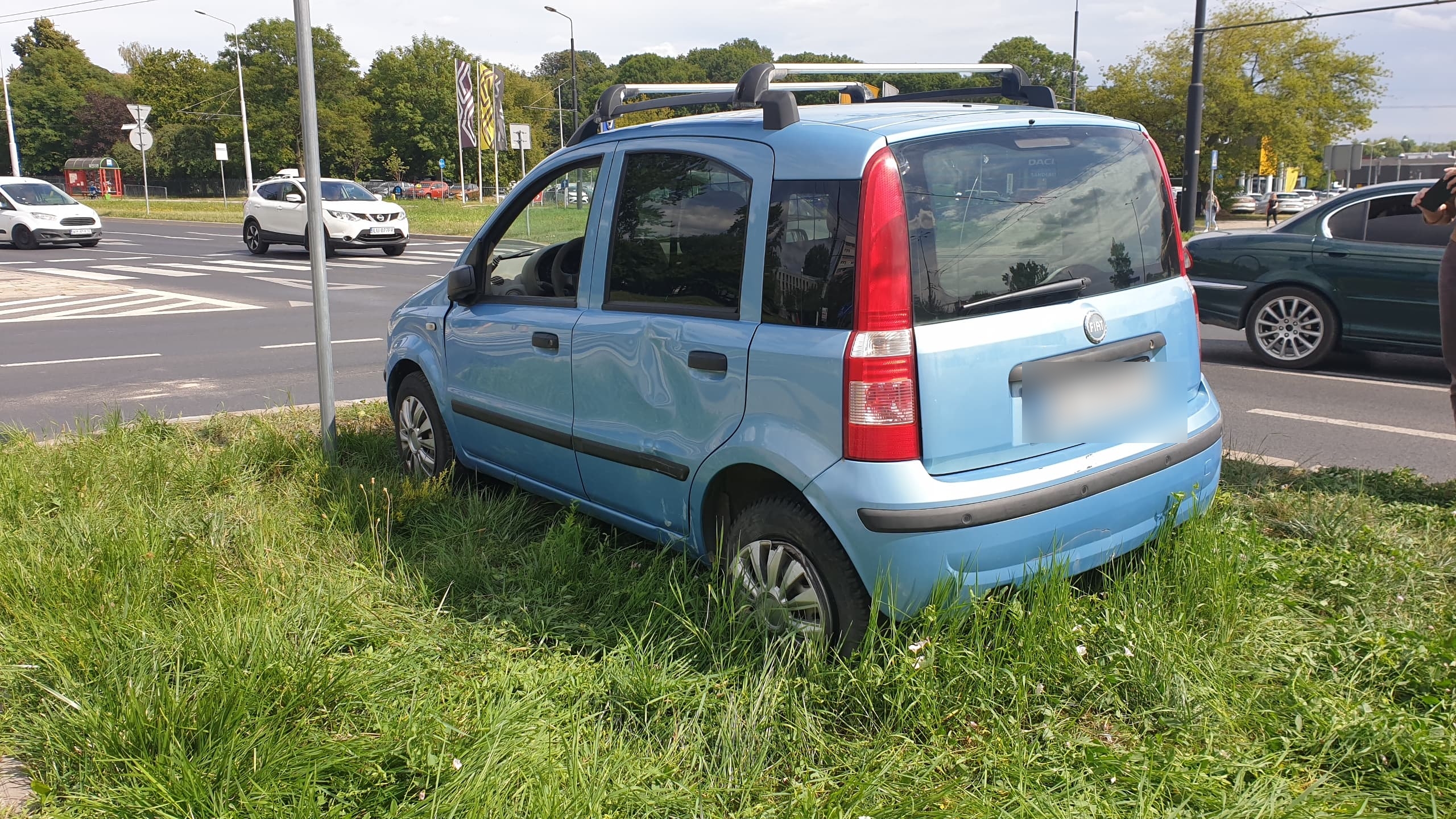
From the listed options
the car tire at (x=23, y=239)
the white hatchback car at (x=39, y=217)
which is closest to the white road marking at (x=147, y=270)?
the white hatchback car at (x=39, y=217)

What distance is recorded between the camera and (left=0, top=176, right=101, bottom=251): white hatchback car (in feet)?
88.1

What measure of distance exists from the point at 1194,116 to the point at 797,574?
74.8ft

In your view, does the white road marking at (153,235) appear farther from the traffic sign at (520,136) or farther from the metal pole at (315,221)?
the metal pole at (315,221)

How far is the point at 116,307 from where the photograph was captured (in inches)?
592

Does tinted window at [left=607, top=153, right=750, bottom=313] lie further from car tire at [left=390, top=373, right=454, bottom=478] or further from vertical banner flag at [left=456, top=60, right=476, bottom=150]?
vertical banner flag at [left=456, top=60, right=476, bottom=150]

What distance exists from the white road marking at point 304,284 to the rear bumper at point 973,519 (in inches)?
604

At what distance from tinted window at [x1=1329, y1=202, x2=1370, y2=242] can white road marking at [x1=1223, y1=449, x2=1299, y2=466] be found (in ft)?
12.1

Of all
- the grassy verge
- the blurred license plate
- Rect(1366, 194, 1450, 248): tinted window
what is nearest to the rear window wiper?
the blurred license plate

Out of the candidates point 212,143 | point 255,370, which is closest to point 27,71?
point 212,143

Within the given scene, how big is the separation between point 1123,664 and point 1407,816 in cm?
78

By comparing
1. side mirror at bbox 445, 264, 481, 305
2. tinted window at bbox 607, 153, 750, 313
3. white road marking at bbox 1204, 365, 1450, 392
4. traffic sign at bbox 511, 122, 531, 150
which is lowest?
white road marking at bbox 1204, 365, 1450, 392

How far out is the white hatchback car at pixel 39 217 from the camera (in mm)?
26844

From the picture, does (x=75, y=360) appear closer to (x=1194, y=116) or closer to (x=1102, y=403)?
(x=1102, y=403)

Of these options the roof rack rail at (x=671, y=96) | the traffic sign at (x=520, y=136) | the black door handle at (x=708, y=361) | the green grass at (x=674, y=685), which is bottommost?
the green grass at (x=674, y=685)
